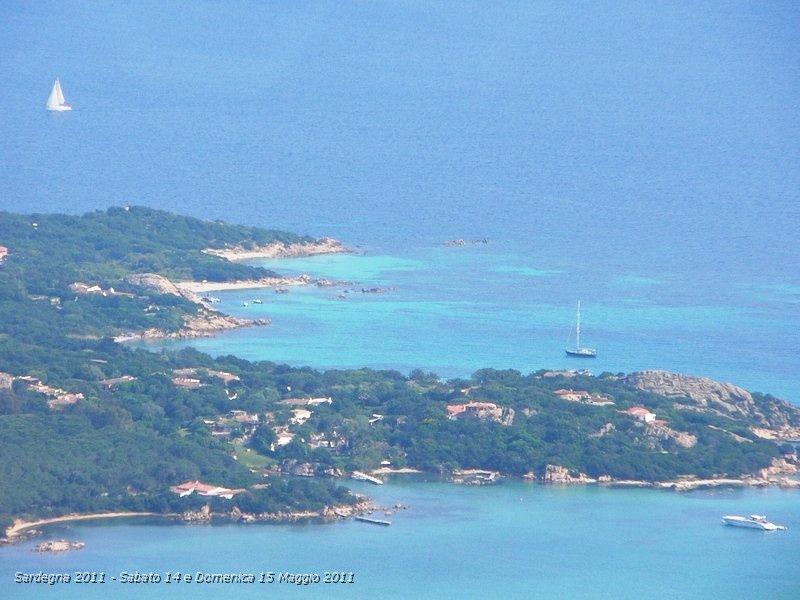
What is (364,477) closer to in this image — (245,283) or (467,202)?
(245,283)

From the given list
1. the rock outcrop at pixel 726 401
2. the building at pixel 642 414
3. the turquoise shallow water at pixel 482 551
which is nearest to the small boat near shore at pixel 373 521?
the turquoise shallow water at pixel 482 551

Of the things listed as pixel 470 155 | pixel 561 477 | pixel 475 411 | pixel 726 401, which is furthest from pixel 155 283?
pixel 470 155

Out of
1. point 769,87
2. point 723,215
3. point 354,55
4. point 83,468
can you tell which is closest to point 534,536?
point 83,468

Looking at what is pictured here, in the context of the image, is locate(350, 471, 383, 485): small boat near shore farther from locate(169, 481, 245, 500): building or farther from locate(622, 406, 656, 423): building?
locate(622, 406, 656, 423): building

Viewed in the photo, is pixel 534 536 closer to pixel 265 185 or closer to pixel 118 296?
pixel 118 296

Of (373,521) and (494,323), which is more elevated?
(494,323)
